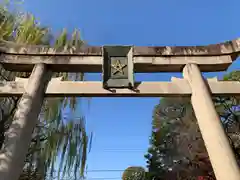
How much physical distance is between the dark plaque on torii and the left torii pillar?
3.61 feet

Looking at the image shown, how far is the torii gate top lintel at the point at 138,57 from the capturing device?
4.21 meters

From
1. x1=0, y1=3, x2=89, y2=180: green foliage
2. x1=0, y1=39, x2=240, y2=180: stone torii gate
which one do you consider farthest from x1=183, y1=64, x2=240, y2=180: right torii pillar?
x1=0, y1=3, x2=89, y2=180: green foliage

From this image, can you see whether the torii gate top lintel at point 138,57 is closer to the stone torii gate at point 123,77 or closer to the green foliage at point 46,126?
the stone torii gate at point 123,77

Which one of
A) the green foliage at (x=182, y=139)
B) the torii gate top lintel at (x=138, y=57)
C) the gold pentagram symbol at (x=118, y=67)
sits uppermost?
the green foliage at (x=182, y=139)

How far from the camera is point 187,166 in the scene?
41.3 ft

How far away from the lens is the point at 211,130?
336 centimetres

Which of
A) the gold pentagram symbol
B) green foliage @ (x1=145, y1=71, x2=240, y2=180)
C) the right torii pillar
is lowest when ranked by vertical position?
the right torii pillar

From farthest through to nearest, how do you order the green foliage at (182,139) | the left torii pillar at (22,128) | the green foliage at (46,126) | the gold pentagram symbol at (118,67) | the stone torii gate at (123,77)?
the green foliage at (182,139) < the green foliage at (46,126) < the gold pentagram symbol at (118,67) < the stone torii gate at (123,77) < the left torii pillar at (22,128)

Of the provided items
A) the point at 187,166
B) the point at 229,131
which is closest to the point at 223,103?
the point at 229,131

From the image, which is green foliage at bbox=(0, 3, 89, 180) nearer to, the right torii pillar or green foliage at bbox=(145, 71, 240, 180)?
the right torii pillar

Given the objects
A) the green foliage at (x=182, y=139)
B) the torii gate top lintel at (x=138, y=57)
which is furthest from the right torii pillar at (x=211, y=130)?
the green foliage at (x=182, y=139)

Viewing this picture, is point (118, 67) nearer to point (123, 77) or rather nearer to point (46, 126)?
point (123, 77)

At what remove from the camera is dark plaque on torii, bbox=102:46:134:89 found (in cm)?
392

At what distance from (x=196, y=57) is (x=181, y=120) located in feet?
32.8
